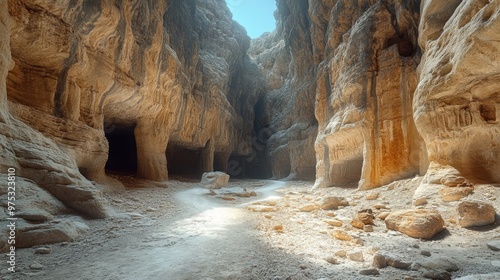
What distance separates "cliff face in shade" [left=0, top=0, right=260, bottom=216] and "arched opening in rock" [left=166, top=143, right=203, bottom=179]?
2.97 feet

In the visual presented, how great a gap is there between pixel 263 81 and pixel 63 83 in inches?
988

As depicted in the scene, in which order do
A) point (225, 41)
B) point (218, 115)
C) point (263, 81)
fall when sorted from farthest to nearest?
point (263, 81), point (225, 41), point (218, 115)

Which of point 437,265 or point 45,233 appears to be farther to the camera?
point 45,233

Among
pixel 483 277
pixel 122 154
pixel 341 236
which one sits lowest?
pixel 341 236

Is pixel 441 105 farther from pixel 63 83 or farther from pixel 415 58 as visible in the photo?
pixel 63 83

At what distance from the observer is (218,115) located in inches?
798

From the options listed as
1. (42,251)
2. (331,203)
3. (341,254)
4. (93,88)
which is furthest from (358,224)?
(93,88)

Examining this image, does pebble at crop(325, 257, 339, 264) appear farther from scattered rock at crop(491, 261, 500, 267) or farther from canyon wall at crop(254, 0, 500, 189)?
canyon wall at crop(254, 0, 500, 189)

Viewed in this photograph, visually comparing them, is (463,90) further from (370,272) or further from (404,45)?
(370,272)

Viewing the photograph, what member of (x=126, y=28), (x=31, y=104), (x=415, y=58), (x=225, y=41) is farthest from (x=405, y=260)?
(x=225, y=41)

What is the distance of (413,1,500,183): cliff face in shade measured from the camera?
15.8 ft

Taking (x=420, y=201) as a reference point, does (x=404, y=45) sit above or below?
above

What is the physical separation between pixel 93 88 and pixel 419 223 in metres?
10.6

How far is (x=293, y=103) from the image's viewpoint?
76.5 ft
